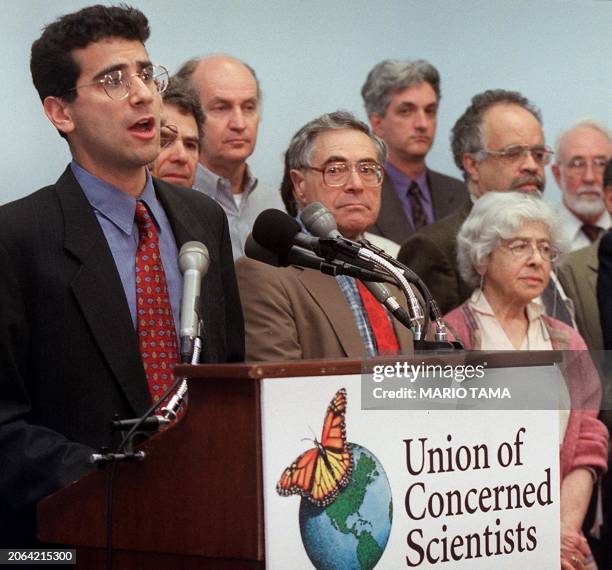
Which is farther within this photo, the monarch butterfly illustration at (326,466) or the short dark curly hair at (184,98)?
the short dark curly hair at (184,98)

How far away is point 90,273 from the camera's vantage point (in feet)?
8.43

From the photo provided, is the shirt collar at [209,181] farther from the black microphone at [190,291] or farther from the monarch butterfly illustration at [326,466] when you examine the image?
the monarch butterfly illustration at [326,466]

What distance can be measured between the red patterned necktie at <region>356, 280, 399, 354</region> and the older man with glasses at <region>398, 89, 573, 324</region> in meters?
0.81

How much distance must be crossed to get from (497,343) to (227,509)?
2303 millimetres

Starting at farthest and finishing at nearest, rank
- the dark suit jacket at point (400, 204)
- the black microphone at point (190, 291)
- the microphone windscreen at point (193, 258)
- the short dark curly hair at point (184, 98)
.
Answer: the dark suit jacket at point (400, 204), the short dark curly hair at point (184, 98), the microphone windscreen at point (193, 258), the black microphone at point (190, 291)

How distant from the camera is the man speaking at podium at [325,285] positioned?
338 cm

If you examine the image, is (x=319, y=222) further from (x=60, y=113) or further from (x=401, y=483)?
(x=60, y=113)

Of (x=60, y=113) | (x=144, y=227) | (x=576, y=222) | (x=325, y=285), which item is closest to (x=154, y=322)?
(x=144, y=227)

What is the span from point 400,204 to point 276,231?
242cm

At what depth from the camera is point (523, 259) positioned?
4242 mm

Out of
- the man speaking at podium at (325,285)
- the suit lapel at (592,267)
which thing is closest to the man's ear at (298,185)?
the man speaking at podium at (325,285)

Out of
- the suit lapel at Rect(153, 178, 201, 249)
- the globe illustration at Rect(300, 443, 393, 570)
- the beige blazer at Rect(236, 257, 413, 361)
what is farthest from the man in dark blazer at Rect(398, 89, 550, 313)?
the globe illustration at Rect(300, 443, 393, 570)

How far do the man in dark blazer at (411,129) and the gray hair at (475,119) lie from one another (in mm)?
113

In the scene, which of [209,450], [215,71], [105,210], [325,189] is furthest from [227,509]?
[215,71]
